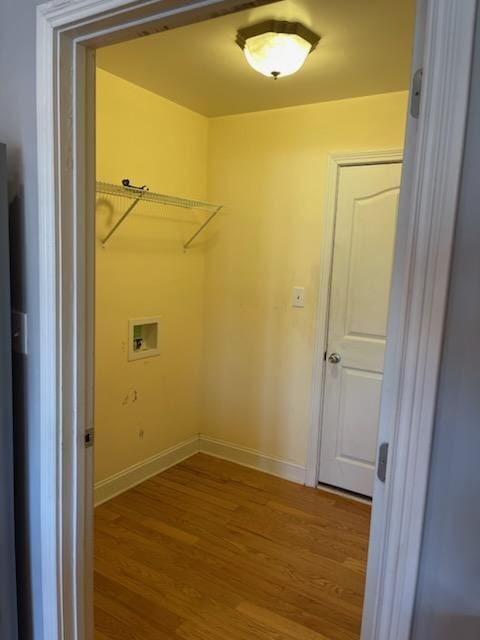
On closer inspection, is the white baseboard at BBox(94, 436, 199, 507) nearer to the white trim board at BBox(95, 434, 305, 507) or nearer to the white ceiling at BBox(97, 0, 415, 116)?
the white trim board at BBox(95, 434, 305, 507)

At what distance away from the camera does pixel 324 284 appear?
2781mm

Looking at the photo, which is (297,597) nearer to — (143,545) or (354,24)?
(143,545)

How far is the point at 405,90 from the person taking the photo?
95.6 inches

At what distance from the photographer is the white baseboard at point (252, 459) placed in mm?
3033

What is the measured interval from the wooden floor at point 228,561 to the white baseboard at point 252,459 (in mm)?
71

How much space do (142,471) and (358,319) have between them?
1.72 meters

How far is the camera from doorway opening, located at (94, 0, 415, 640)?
2.02 metres

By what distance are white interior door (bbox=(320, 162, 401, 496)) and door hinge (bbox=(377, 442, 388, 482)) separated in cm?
188

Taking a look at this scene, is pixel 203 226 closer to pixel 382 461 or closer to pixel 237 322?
pixel 237 322

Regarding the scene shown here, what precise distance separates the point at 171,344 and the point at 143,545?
4.16 ft

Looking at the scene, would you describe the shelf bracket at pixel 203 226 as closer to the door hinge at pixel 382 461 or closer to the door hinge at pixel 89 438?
the door hinge at pixel 89 438

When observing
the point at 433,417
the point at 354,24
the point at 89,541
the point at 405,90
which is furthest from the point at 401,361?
the point at 405,90

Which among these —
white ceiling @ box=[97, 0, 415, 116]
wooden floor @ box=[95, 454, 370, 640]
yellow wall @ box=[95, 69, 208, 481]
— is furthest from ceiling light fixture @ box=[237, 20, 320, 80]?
wooden floor @ box=[95, 454, 370, 640]

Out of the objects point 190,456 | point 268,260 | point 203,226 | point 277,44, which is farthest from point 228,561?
point 277,44
